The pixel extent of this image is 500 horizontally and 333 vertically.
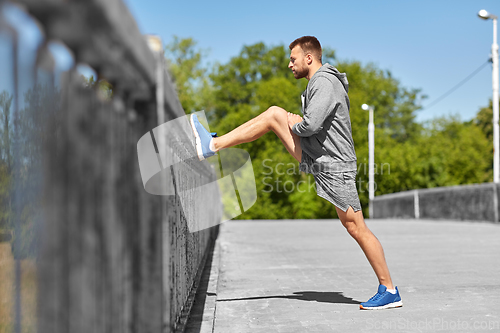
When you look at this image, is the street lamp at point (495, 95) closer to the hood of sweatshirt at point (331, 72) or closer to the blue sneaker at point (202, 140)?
the hood of sweatshirt at point (331, 72)

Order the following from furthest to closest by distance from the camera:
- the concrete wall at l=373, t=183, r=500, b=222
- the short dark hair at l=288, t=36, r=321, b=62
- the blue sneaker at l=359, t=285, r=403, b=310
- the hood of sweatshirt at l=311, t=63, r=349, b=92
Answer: the concrete wall at l=373, t=183, r=500, b=222, the short dark hair at l=288, t=36, r=321, b=62, the hood of sweatshirt at l=311, t=63, r=349, b=92, the blue sneaker at l=359, t=285, r=403, b=310

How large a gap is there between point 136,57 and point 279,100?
4796 centimetres

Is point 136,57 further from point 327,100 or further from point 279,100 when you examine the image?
point 279,100

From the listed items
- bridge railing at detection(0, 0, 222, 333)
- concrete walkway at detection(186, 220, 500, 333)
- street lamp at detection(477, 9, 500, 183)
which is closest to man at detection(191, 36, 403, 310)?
concrete walkway at detection(186, 220, 500, 333)

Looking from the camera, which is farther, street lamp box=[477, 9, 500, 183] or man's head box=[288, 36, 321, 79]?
street lamp box=[477, 9, 500, 183]

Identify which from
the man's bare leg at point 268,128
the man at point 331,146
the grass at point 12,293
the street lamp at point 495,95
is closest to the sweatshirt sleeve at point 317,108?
the man at point 331,146

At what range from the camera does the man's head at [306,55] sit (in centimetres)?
443

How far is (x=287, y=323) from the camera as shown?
12.3ft

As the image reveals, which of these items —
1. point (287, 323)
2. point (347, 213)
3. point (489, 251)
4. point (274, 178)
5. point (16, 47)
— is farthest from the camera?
point (274, 178)

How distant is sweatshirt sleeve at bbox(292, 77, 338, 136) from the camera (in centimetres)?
396

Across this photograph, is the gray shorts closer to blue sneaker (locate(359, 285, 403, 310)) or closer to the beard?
blue sneaker (locate(359, 285, 403, 310))

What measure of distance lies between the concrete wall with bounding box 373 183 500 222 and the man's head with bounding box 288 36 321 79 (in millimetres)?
13629

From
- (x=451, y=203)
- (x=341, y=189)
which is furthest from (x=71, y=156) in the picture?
(x=451, y=203)

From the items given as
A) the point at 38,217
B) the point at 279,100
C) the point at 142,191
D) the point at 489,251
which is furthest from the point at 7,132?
the point at 279,100
